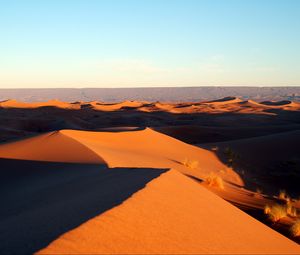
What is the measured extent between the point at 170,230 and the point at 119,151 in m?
10.7

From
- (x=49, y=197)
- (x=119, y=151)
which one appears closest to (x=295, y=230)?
(x=49, y=197)

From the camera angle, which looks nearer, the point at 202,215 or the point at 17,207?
the point at 202,215

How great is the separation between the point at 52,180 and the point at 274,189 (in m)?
8.58

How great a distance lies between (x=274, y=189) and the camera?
14.4 metres

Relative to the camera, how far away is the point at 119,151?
14922 millimetres

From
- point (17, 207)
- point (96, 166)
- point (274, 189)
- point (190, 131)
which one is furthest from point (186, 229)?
point (190, 131)

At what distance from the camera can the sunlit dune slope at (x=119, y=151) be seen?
1186cm

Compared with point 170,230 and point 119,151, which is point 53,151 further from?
point 170,230

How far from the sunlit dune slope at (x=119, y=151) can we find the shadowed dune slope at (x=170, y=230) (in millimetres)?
4815

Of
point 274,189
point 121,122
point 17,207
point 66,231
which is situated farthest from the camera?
point 121,122

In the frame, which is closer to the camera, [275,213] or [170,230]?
[170,230]

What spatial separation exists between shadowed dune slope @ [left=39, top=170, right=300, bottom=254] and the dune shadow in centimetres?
22

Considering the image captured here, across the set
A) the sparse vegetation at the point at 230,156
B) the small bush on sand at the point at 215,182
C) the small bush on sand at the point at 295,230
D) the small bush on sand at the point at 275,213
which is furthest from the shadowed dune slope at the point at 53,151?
the sparse vegetation at the point at 230,156

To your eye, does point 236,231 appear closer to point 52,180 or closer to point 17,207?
point 17,207
